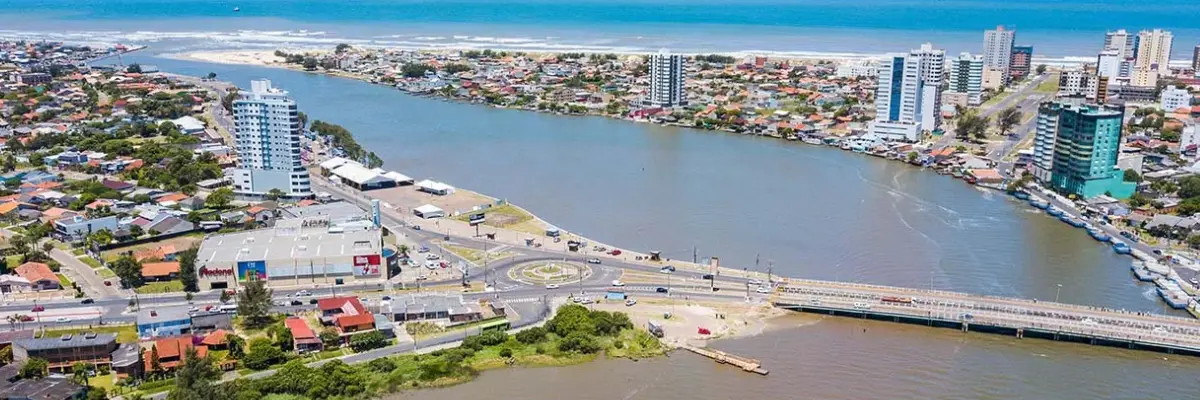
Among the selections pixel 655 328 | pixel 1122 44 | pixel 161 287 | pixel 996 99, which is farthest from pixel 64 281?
pixel 1122 44

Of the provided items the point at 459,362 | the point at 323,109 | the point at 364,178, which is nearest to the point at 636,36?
the point at 323,109

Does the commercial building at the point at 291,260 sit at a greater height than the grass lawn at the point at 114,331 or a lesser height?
greater

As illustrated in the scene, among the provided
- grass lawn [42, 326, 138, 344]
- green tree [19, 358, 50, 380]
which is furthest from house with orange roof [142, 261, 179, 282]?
green tree [19, 358, 50, 380]

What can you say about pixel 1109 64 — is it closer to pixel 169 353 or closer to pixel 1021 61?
pixel 1021 61

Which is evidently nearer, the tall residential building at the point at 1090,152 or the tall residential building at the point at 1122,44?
the tall residential building at the point at 1090,152

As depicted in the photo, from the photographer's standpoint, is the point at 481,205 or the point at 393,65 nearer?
the point at 481,205

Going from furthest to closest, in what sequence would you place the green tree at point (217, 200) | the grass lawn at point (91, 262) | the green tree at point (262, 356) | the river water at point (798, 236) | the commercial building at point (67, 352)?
the green tree at point (217, 200) → the grass lawn at point (91, 262) → the river water at point (798, 236) → the green tree at point (262, 356) → the commercial building at point (67, 352)

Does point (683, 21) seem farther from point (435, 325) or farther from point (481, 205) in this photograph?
point (435, 325)

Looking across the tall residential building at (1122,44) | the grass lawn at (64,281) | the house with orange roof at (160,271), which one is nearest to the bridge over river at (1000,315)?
the house with orange roof at (160,271)

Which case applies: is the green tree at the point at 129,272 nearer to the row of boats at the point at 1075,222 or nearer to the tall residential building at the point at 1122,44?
the row of boats at the point at 1075,222
